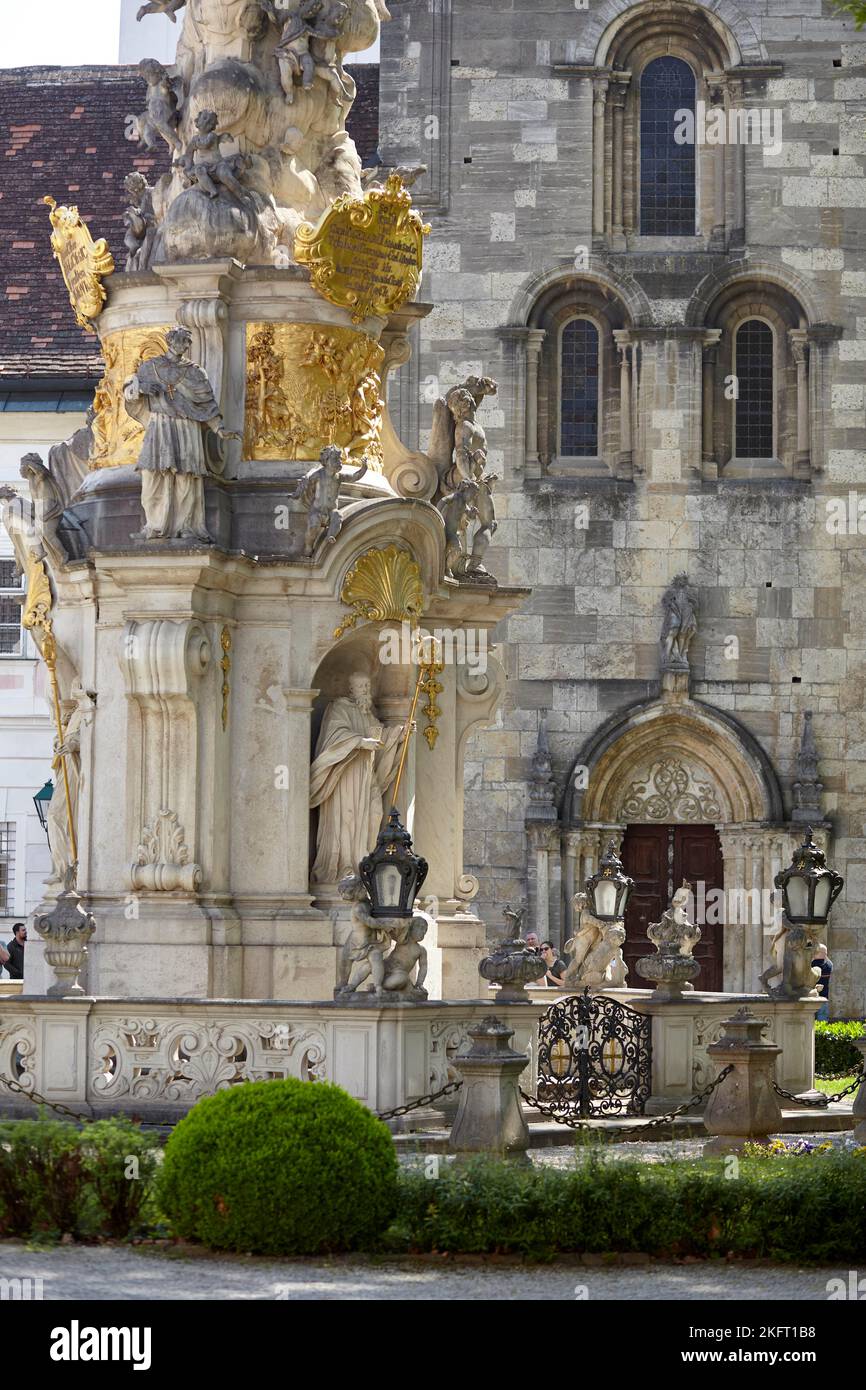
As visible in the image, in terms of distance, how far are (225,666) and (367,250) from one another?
3.54m

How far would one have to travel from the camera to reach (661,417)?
126 feet

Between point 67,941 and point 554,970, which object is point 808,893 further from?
point 67,941

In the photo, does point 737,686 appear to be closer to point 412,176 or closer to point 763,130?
point 763,130

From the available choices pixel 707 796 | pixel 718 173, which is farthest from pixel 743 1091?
pixel 718 173

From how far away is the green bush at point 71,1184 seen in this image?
13758 millimetres

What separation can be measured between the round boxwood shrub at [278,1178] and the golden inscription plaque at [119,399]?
8.03 metres

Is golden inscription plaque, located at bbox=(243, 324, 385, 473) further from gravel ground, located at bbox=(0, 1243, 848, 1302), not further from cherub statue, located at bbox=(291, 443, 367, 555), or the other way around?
gravel ground, located at bbox=(0, 1243, 848, 1302)

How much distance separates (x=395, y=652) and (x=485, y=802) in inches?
686

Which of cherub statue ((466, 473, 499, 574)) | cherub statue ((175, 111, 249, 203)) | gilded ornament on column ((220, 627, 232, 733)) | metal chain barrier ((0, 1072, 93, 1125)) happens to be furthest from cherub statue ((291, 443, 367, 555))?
metal chain barrier ((0, 1072, 93, 1125))

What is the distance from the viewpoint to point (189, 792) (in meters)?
19.2

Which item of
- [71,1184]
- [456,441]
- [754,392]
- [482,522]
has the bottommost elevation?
[71,1184]

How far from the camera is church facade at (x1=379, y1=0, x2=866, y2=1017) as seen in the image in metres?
37.9

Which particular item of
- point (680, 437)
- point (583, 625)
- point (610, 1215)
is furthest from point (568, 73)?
point (610, 1215)

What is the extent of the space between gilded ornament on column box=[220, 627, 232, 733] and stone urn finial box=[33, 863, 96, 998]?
2.29 metres
